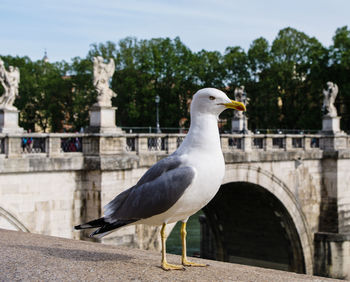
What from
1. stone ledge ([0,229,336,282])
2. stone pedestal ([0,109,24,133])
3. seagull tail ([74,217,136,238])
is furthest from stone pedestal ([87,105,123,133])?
seagull tail ([74,217,136,238])

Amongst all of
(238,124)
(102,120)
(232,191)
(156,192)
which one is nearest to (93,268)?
(156,192)

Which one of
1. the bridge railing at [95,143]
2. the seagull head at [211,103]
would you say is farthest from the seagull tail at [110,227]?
the bridge railing at [95,143]

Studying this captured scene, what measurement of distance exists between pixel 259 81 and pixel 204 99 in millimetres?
40030

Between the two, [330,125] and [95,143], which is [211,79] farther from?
[95,143]

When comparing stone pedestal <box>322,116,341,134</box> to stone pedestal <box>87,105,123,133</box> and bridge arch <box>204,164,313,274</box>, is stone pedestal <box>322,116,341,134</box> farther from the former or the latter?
stone pedestal <box>87,105,123,133</box>

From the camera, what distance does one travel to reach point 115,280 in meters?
3.92

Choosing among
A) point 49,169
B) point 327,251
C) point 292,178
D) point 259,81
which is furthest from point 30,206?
point 259,81

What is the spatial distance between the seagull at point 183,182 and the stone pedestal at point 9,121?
29.2ft

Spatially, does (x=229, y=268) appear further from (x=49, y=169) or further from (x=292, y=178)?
(x=292, y=178)

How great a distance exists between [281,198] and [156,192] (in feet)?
62.2

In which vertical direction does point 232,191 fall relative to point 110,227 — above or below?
below

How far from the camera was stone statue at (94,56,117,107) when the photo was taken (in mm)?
13770

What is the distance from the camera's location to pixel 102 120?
13.5 meters

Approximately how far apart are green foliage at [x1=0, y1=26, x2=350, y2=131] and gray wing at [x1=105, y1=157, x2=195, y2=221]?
3669cm
